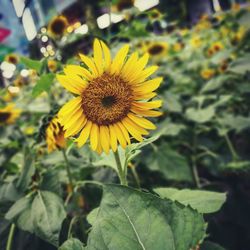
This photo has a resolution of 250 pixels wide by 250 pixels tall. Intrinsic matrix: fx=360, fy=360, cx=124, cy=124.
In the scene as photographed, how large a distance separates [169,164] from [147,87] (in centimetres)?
71

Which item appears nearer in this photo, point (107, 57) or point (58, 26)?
point (107, 57)

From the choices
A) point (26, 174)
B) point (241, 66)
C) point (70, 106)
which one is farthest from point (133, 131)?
point (241, 66)

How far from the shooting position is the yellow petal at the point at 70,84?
632mm

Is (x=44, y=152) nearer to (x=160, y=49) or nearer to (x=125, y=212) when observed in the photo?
(x=125, y=212)

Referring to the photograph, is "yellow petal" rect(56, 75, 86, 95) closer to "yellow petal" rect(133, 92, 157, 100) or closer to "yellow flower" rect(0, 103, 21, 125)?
"yellow petal" rect(133, 92, 157, 100)

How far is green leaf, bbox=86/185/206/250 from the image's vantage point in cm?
52

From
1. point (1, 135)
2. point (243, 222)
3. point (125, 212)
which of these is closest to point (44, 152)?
point (1, 135)

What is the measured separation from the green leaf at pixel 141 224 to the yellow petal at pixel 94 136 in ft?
0.37

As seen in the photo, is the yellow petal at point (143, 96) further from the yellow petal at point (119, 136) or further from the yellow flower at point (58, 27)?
the yellow flower at point (58, 27)

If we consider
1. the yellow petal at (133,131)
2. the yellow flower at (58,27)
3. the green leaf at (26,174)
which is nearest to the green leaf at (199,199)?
the yellow petal at (133,131)

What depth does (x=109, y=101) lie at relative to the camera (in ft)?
2.39

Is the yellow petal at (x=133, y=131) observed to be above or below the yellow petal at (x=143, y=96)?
below

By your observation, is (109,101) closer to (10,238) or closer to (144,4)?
(10,238)

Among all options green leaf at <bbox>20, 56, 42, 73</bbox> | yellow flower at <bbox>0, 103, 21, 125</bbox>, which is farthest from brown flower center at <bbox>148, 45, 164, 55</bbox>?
green leaf at <bbox>20, 56, 42, 73</bbox>
